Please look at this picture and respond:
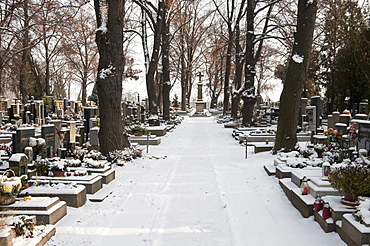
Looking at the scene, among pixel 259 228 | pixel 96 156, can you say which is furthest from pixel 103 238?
pixel 96 156

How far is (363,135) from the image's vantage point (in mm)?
8656

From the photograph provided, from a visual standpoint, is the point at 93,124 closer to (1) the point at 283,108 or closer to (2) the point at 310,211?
(1) the point at 283,108

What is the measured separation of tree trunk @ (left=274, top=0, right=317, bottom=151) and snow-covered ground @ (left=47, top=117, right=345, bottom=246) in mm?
1376

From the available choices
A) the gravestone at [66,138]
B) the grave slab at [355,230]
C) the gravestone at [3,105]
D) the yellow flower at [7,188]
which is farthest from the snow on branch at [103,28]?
the gravestone at [3,105]

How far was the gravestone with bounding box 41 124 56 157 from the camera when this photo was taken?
10.5 meters

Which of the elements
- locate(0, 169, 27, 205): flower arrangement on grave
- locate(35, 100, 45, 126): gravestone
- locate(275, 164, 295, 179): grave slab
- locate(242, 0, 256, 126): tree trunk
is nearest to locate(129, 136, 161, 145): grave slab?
locate(242, 0, 256, 126): tree trunk

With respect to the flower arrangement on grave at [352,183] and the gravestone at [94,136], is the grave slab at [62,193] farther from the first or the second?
the gravestone at [94,136]

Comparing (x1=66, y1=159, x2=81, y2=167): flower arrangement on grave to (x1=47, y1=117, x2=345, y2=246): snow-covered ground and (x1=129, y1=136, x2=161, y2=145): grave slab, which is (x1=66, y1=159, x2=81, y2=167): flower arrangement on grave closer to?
(x1=47, y1=117, x2=345, y2=246): snow-covered ground

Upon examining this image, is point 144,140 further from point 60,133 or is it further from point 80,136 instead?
point 60,133

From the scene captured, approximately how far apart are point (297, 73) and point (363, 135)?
12.2 feet

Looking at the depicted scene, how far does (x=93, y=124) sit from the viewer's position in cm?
1573

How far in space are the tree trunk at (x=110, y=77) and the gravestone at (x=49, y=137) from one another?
77.6 inches

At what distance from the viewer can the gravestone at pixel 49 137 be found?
1052 centimetres

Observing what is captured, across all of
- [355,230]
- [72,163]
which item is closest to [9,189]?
[72,163]
